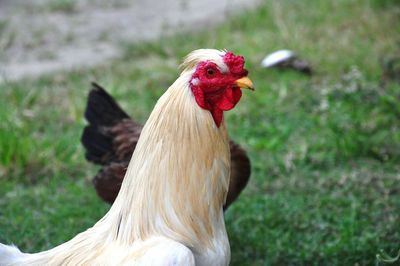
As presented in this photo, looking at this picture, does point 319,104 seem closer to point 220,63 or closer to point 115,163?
point 115,163

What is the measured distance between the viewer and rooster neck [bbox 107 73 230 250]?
3.66m

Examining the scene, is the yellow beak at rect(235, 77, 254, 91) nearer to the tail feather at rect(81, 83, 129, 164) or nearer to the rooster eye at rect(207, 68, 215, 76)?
the rooster eye at rect(207, 68, 215, 76)

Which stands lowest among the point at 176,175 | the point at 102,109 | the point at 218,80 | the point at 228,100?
the point at 176,175

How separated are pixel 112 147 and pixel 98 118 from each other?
292 mm

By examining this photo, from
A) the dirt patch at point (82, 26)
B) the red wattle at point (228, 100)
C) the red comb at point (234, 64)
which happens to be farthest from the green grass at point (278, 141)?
the red comb at point (234, 64)

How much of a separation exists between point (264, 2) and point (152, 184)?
785cm

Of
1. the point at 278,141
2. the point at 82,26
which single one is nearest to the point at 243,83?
the point at 278,141

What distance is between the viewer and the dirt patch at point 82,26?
952 cm

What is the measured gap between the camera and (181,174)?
3680 millimetres

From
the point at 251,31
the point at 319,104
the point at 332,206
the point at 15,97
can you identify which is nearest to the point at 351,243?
the point at 332,206

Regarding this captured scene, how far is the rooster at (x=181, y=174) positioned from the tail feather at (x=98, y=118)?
180cm

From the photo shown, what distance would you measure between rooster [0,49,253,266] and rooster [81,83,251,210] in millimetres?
1247

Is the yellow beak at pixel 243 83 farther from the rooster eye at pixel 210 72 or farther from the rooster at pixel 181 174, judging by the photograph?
the rooster eye at pixel 210 72

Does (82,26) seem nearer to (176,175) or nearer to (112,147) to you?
(112,147)
